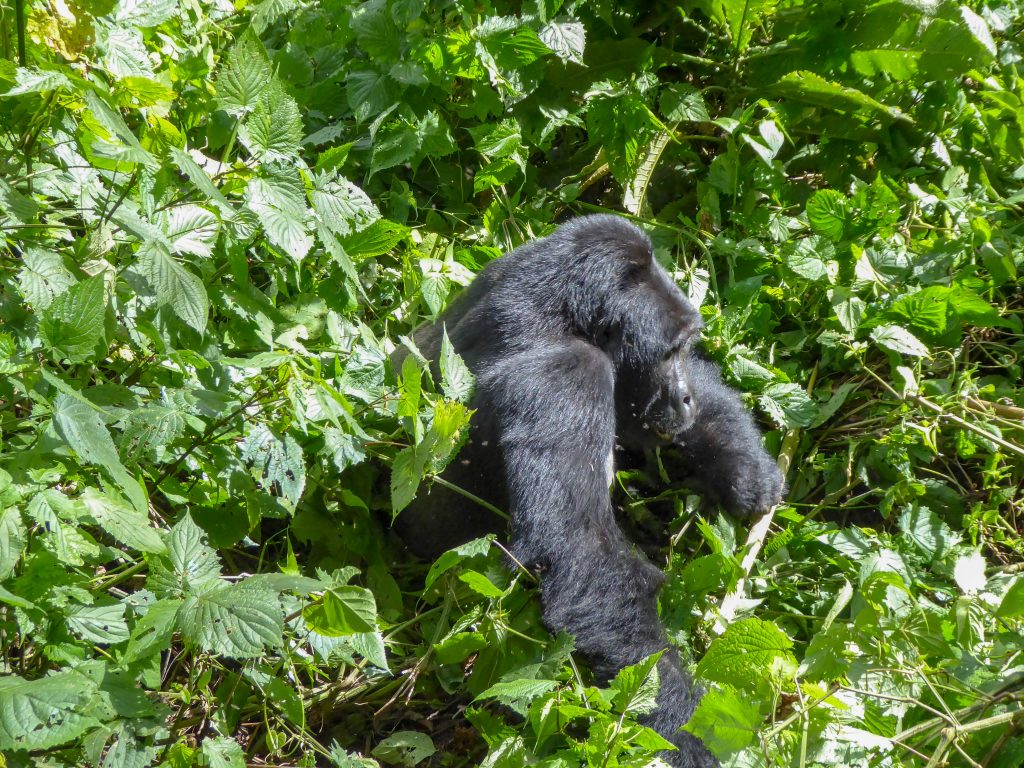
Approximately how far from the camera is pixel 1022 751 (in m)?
2.54

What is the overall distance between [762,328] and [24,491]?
3066 millimetres

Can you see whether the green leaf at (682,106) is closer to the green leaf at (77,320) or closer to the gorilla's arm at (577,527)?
the gorilla's arm at (577,527)

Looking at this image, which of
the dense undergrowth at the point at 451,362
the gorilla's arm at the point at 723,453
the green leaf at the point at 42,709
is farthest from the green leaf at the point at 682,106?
the green leaf at the point at 42,709

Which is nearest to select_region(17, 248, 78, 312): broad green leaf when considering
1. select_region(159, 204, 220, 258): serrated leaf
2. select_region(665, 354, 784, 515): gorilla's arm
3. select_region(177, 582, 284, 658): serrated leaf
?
select_region(159, 204, 220, 258): serrated leaf

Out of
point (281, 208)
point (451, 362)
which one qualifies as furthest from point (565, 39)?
point (281, 208)

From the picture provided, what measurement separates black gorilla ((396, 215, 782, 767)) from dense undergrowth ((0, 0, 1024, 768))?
0.16 m

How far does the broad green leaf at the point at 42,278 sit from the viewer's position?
263 cm

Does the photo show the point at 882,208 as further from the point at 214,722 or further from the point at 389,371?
the point at 214,722

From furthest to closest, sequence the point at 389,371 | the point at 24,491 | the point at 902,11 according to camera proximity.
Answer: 1. the point at 902,11
2. the point at 389,371
3. the point at 24,491

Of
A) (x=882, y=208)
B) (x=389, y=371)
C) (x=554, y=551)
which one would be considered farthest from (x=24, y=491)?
(x=882, y=208)

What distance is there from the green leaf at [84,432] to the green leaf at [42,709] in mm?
473

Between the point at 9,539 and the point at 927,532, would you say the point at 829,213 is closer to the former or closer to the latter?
the point at 927,532

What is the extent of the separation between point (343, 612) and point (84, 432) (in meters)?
0.81

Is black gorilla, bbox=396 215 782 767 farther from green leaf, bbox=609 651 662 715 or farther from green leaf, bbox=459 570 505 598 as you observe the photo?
green leaf, bbox=609 651 662 715
